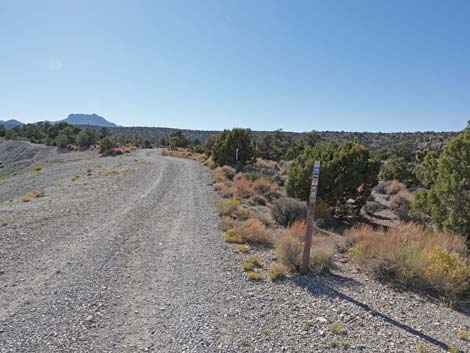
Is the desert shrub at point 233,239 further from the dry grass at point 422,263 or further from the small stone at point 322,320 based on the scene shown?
the small stone at point 322,320

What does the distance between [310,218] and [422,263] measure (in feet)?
7.57

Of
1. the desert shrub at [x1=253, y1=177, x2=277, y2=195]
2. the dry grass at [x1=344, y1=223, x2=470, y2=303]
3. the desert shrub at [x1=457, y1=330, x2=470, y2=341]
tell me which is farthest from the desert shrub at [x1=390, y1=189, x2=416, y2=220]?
the desert shrub at [x1=457, y1=330, x2=470, y2=341]

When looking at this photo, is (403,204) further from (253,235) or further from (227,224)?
(253,235)

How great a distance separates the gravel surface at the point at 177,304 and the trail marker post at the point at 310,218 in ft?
1.01

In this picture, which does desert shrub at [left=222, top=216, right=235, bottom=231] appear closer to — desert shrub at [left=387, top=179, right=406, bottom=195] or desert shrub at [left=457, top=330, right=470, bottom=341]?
desert shrub at [left=457, top=330, right=470, bottom=341]

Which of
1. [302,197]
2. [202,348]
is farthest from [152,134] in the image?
[202,348]

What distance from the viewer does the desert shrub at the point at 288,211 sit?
11055 millimetres

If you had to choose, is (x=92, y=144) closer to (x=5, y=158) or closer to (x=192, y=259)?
(x=5, y=158)

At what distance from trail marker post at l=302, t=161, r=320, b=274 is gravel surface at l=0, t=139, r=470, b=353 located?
0.31 m

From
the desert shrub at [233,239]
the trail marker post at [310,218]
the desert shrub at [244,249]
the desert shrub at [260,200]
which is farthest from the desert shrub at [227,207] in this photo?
the trail marker post at [310,218]

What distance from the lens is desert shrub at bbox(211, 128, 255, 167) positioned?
28.6 meters

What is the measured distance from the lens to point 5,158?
5912 cm

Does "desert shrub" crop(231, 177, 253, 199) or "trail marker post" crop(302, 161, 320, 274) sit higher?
"trail marker post" crop(302, 161, 320, 274)

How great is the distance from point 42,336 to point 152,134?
13624 centimetres
